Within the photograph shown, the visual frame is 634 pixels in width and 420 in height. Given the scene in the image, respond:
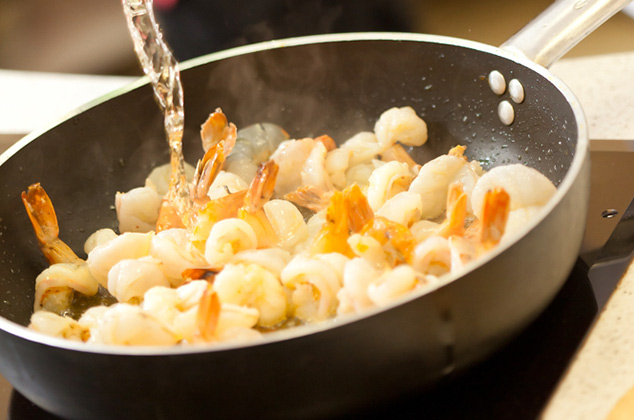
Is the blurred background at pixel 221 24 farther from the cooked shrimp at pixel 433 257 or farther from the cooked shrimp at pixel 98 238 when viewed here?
the cooked shrimp at pixel 433 257

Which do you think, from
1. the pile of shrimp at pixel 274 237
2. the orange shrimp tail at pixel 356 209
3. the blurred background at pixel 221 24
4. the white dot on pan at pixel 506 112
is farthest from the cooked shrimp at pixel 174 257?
the blurred background at pixel 221 24

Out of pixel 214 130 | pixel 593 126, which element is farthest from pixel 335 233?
pixel 593 126

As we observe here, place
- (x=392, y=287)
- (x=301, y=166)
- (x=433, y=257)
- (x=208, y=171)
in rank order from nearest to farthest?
(x=392, y=287) < (x=433, y=257) < (x=208, y=171) < (x=301, y=166)

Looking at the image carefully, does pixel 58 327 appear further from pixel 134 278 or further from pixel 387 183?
pixel 387 183

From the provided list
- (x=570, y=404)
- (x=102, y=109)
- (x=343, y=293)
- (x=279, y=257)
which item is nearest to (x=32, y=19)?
(x=102, y=109)

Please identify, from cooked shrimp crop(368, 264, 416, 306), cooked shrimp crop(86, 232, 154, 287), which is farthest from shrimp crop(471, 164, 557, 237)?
cooked shrimp crop(86, 232, 154, 287)
